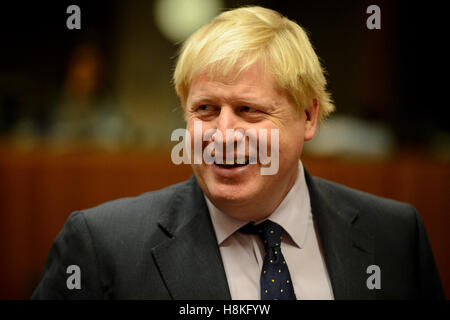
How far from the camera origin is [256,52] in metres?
1.26

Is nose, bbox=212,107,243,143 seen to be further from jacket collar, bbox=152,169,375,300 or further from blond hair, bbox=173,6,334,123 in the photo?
jacket collar, bbox=152,169,375,300

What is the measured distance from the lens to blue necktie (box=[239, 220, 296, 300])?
4.35ft

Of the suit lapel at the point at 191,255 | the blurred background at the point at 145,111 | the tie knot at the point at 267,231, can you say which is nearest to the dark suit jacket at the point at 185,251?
the suit lapel at the point at 191,255

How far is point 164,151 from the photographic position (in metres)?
3.02

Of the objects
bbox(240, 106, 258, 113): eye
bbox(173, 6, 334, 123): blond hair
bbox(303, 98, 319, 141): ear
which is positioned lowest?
bbox(303, 98, 319, 141): ear

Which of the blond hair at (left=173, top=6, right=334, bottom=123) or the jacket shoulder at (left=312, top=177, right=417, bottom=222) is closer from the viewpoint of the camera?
the blond hair at (left=173, top=6, right=334, bottom=123)

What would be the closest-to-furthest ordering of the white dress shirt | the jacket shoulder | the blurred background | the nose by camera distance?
the nose → the white dress shirt → the jacket shoulder → the blurred background

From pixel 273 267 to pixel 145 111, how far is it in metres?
4.36

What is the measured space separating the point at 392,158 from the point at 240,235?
71.6 inches

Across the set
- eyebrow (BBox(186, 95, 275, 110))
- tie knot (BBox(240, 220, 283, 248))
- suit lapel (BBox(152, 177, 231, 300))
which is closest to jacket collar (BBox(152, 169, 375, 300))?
suit lapel (BBox(152, 177, 231, 300))

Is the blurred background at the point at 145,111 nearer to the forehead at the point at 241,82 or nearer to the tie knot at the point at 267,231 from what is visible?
the forehead at the point at 241,82

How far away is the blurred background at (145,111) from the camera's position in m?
2.82

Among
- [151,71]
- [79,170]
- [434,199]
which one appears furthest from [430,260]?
[151,71]

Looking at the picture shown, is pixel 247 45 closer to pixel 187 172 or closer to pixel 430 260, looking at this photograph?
pixel 430 260
